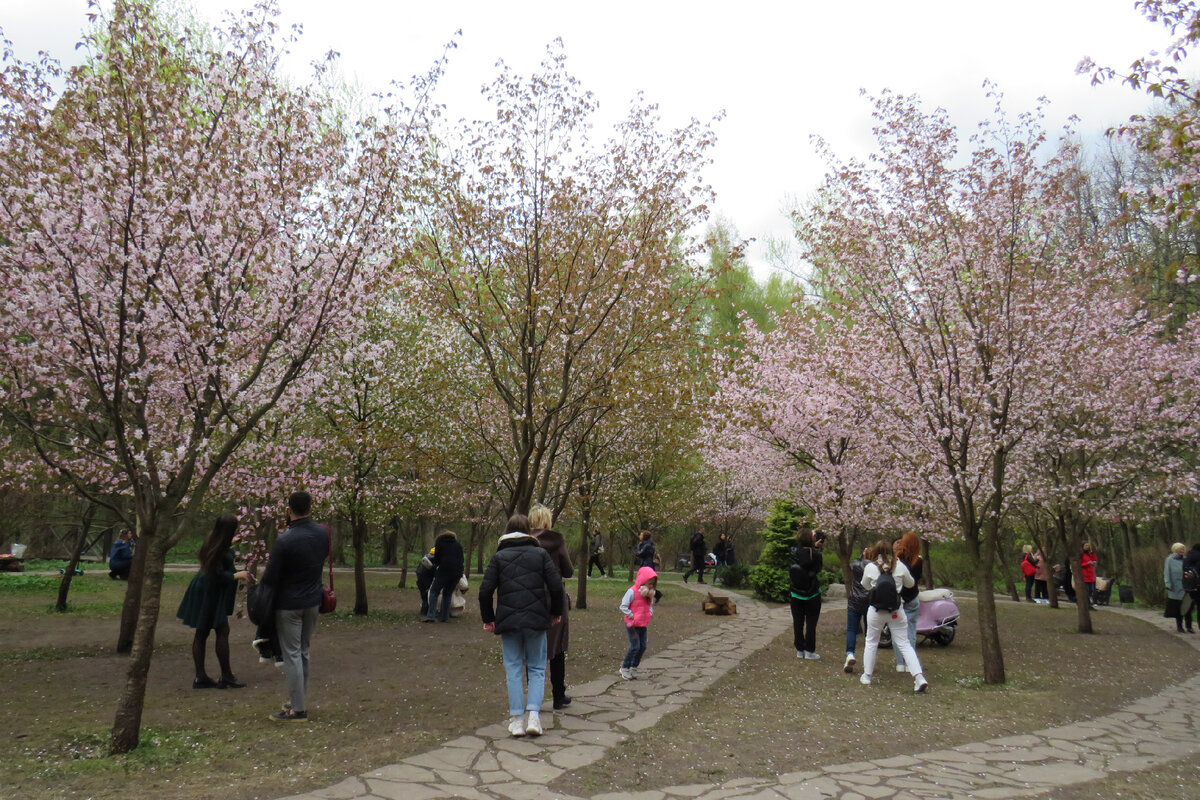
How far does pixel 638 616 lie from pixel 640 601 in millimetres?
167

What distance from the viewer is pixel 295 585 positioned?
6.16 m

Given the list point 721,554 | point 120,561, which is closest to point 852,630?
point 721,554

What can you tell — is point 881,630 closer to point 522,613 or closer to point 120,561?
point 522,613

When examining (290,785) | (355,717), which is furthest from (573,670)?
(290,785)

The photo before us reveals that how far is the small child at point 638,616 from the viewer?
8.41 meters

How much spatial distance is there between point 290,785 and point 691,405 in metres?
7.33

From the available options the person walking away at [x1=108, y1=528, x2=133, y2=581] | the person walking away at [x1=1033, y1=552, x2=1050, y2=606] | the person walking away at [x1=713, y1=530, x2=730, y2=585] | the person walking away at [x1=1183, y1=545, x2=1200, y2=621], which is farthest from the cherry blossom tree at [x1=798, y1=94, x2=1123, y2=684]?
the person walking away at [x1=108, y1=528, x2=133, y2=581]

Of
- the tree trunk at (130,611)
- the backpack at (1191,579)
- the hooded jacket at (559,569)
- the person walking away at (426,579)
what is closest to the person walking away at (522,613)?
the hooded jacket at (559,569)

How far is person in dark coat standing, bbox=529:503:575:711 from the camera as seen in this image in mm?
6695

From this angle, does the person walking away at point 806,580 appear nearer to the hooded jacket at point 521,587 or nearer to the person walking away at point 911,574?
the person walking away at point 911,574

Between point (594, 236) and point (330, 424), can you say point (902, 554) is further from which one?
point (330, 424)

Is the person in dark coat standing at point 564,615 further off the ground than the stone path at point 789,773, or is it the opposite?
the person in dark coat standing at point 564,615

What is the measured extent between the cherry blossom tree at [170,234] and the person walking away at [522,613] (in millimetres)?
2271

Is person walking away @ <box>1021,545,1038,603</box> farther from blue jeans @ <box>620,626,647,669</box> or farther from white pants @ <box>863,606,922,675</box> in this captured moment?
blue jeans @ <box>620,626,647,669</box>
